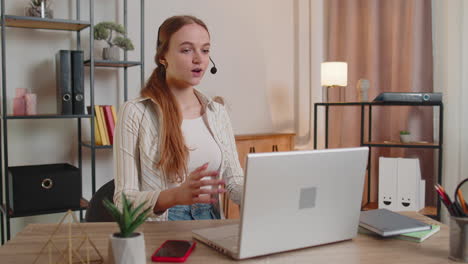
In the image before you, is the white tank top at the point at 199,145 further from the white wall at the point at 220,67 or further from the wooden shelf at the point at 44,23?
the white wall at the point at 220,67

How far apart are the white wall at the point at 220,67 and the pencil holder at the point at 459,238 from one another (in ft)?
7.09

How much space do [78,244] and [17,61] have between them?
1745 millimetres

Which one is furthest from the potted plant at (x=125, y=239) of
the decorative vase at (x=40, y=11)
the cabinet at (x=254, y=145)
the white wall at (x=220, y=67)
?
the cabinet at (x=254, y=145)

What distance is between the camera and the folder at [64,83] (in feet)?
7.86

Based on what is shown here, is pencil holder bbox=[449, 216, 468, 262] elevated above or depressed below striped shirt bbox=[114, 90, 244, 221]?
below

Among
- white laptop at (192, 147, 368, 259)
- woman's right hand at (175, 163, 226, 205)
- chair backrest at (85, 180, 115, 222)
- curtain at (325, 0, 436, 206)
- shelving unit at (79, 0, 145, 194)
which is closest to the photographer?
white laptop at (192, 147, 368, 259)

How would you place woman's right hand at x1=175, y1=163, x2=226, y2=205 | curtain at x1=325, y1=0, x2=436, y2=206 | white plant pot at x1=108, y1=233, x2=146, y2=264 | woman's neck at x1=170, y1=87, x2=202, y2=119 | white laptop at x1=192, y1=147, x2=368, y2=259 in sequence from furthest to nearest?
curtain at x1=325, y1=0, x2=436, y2=206
woman's neck at x1=170, y1=87, x2=202, y2=119
woman's right hand at x1=175, y1=163, x2=226, y2=205
white laptop at x1=192, y1=147, x2=368, y2=259
white plant pot at x1=108, y1=233, x2=146, y2=264

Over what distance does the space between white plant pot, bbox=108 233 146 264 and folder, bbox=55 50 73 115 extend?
66.6 inches

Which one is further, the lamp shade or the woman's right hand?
the lamp shade

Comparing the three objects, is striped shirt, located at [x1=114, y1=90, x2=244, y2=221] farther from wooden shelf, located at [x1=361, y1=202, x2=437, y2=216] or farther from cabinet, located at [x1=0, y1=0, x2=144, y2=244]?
wooden shelf, located at [x1=361, y1=202, x2=437, y2=216]

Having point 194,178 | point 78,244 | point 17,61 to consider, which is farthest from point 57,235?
point 17,61

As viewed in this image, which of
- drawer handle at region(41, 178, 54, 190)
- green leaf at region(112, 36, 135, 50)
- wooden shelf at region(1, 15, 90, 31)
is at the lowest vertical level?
drawer handle at region(41, 178, 54, 190)

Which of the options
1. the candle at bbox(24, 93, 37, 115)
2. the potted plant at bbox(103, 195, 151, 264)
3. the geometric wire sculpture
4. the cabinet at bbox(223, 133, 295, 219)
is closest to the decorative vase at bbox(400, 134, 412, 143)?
the cabinet at bbox(223, 133, 295, 219)

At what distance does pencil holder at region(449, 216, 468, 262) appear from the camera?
1.01 metres
